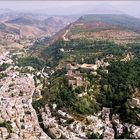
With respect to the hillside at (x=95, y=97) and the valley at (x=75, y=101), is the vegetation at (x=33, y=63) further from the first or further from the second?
the hillside at (x=95, y=97)

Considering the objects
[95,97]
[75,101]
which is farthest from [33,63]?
[75,101]

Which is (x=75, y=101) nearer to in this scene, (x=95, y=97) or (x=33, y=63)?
(x=95, y=97)

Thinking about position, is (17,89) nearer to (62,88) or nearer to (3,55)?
(62,88)

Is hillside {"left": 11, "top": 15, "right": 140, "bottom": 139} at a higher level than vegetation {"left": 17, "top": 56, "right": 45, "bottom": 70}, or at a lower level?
higher

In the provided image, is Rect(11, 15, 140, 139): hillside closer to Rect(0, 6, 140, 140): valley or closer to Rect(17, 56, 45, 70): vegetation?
Rect(0, 6, 140, 140): valley

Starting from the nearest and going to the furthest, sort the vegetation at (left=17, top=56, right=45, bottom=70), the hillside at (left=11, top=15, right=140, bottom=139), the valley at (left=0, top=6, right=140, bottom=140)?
the valley at (left=0, top=6, right=140, bottom=140) < the hillside at (left=11, top=15, right=140, bottom=139) < the vegetation at (left=17, top=56, right=45, bottom=70)

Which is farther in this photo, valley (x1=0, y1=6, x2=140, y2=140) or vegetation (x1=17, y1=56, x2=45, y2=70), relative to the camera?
vegetation (x1=17, y1=56, x2=45, y2=70)

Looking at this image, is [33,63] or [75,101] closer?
[75,101]

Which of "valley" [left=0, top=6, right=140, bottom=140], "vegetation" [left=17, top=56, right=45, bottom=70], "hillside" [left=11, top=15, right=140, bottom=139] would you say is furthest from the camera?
"vegetation" [left=17, top=56, right=45, bottom=70]

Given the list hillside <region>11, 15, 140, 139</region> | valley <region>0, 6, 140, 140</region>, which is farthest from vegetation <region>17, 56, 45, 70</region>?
hillside <region>11, 15, 140, 139</region>

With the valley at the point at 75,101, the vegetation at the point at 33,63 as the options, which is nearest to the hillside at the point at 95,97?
the valley at the point at 75,101

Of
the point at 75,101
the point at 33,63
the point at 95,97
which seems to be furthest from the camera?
the point at 33,63
